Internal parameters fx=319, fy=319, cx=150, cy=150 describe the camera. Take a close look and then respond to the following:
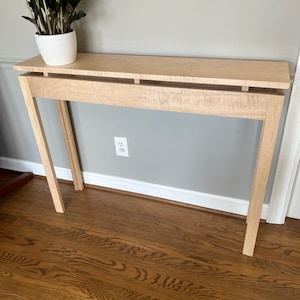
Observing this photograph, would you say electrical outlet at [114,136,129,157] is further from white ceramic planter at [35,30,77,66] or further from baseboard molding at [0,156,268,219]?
white ceramic planter at [35,30,77,66]

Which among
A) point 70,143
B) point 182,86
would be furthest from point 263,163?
point 70,143

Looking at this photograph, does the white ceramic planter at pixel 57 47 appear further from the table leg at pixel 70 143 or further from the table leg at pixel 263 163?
the table leg at pixel 263 163

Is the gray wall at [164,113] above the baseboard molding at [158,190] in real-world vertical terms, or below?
above

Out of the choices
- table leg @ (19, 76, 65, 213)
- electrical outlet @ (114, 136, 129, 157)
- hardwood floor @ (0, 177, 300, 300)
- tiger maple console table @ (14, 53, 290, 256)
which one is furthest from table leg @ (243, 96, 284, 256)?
table leg @ (19, 76, 65, 213)

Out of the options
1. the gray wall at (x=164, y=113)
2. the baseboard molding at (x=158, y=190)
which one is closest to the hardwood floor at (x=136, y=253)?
the baseboard molding at (x=158, y=190)

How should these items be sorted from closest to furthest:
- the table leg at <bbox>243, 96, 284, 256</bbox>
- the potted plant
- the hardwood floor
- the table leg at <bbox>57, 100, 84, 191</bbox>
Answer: the table leg at <bbox>243, 96, 284, 256</bbox>, the potted plant, the hardwood floor, the table leg at <bbox>57, 100, 84, 191</bbox>

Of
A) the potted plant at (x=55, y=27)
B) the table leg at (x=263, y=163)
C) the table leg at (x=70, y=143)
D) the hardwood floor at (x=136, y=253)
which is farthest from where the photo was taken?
the table leg at (x=70, y=143)

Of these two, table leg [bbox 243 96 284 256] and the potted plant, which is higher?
the potted plant

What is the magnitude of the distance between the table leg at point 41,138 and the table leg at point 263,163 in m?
0.93

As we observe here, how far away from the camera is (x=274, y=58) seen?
1.19m

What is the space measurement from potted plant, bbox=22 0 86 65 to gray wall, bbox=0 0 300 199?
0.15m

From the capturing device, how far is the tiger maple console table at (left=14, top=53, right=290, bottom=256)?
103 centimetres

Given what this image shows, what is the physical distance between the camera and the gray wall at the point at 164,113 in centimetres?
117

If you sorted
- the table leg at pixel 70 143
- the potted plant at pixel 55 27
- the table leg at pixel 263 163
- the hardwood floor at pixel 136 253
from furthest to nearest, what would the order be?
the table leg at pixel 70 143 → the hardwood floor at pixel 136 253 → the potted plant at pixel 55 27 → the table leg at pixel 263 163
